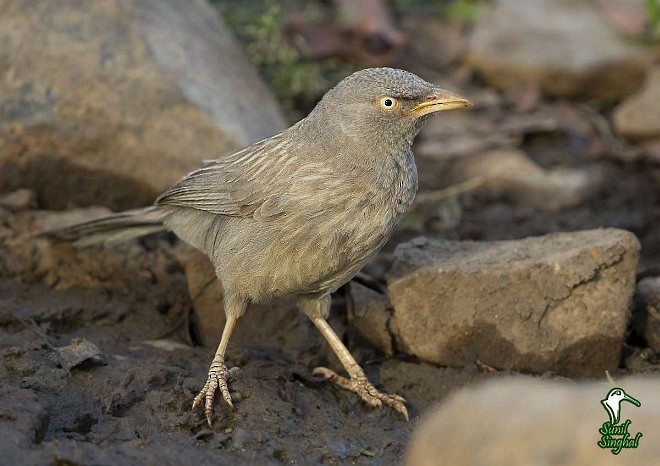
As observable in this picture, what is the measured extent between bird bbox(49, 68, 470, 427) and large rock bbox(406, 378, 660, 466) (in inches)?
67.9

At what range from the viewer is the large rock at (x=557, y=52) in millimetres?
9180

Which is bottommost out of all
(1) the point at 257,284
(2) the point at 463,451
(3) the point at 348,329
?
(3) the point at 348,329

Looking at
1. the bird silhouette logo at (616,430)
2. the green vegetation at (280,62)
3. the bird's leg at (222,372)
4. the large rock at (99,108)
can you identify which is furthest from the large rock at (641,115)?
the bird silhouette logo at (616,430)

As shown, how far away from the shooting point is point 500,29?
9.55m

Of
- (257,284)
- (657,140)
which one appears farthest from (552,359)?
(657,140)

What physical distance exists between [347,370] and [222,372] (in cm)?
81

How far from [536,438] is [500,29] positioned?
711 cm

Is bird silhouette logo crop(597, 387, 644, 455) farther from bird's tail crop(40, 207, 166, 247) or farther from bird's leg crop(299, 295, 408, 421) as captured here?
bird's tail crop(40, 207, 166, 247)

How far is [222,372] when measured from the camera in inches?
196

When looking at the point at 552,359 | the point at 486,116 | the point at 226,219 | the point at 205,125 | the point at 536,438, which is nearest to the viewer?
the point at 536,438

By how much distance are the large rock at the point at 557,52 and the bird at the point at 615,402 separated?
6.01 meters

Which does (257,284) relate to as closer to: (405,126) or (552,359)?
(405,126)

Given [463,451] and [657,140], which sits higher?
[463,451]

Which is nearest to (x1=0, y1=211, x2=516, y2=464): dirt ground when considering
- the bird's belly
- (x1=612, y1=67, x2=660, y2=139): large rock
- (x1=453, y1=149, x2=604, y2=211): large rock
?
the bird's belly
